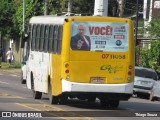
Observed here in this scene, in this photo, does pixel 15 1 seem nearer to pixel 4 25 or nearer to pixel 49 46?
pixel 4 25

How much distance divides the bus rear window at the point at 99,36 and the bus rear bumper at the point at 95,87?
1177 millimetres

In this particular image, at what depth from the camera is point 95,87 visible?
22312 millimetres

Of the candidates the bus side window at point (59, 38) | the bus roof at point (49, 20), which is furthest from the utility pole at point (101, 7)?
the bus side window at point (59, 38)

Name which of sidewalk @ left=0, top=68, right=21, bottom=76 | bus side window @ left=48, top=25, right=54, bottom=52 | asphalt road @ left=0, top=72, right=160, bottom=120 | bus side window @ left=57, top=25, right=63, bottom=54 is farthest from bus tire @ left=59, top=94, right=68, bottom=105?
sidewalk @ left=0, top=68, right=21, bottom=76

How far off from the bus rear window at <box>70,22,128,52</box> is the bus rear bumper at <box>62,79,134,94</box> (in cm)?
118

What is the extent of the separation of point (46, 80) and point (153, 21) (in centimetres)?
2177

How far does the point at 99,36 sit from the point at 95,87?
1721mm

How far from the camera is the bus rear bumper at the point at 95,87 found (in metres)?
22.2

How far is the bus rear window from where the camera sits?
22469 mm

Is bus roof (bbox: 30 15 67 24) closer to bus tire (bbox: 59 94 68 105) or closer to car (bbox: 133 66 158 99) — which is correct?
bus tire (bbox: 59 94 68 105)

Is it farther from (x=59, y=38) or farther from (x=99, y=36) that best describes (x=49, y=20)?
(x=99, y=36)

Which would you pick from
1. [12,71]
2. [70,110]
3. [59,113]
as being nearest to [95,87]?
[70,110]

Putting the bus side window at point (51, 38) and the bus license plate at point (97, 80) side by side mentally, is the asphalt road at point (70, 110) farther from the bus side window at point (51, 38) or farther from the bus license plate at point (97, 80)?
the bus side window at point (51, 38)

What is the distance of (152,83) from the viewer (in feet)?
110
